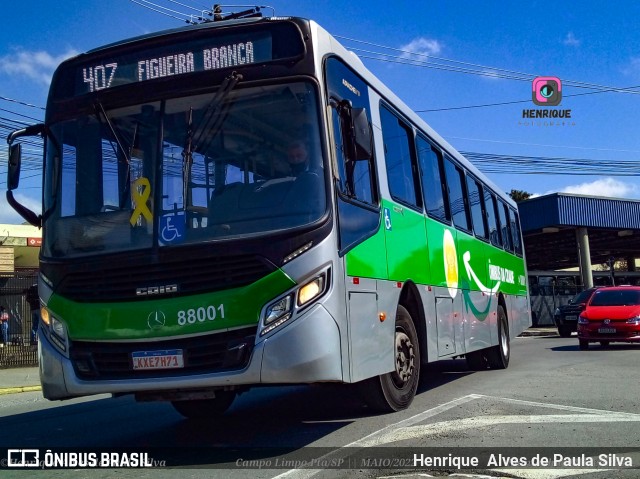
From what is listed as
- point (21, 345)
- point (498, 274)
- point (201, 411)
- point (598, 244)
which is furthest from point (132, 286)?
point (598, 244)

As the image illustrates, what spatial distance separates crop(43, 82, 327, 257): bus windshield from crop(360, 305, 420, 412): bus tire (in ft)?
7.20

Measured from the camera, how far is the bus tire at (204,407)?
8266mm

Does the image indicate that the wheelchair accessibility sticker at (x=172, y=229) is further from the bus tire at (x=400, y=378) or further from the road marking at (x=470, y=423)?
the bus tire at (x=400, y=378)

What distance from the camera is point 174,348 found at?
19.3 feet

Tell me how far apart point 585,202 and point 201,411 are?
30931 millimetres

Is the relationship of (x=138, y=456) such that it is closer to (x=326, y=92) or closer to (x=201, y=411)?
(x=201, y=411)

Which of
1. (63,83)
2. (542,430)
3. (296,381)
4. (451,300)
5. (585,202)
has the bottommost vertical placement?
(542,430)

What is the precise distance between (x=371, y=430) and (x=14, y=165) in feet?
13.8

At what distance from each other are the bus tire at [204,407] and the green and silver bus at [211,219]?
185 cm

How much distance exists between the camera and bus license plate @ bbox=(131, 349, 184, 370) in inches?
231

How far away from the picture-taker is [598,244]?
47031 millimetres

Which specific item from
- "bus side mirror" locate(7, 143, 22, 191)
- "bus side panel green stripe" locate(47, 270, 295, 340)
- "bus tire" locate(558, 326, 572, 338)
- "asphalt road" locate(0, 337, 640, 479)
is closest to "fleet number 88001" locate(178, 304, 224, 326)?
"bus side panel green stripe" locate(47, 270, 295, 340)

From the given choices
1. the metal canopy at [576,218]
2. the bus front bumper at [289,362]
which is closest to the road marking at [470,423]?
the bus front bumper at [289,362]

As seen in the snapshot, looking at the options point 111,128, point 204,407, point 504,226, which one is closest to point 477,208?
point 504,226
